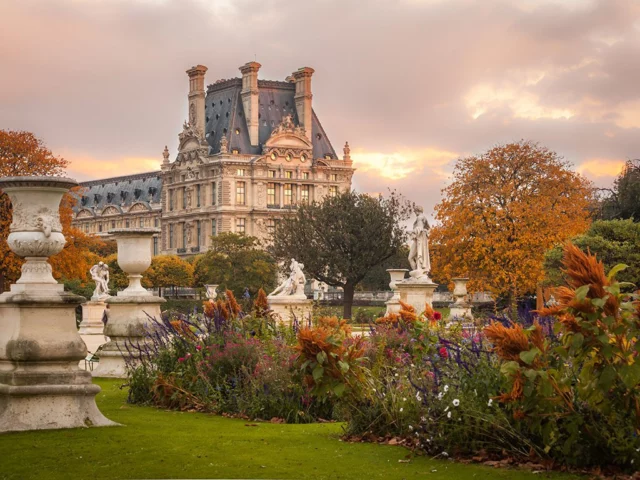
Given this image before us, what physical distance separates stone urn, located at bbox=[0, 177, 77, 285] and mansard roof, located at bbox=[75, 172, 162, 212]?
110 metres

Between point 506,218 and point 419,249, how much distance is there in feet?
53.6

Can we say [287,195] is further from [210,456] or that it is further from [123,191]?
[210,456]

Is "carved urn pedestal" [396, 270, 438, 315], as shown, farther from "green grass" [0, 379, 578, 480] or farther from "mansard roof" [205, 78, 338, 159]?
"mansard roof" [205, 78, 338, 159]

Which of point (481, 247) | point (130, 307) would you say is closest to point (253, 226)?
point (481, 247)

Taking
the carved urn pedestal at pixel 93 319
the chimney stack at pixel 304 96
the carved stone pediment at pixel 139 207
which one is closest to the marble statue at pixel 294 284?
the carved urn pedestal at pixel 93 319

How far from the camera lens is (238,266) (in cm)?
7056

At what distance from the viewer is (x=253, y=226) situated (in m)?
105

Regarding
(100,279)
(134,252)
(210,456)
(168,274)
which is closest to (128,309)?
(134,252)

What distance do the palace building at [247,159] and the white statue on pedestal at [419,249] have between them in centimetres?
7238

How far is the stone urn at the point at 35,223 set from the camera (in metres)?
9.55

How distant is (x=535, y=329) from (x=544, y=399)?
47cm

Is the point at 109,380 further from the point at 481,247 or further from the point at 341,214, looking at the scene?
the point at 341,214

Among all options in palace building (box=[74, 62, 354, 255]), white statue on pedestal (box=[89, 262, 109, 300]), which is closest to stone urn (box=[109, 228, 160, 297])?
white statue on pedestal (box=[89, 262, 109, 300])

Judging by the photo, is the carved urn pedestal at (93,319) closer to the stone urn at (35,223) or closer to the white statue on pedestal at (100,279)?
the white statue on pedestal at (100,279)
